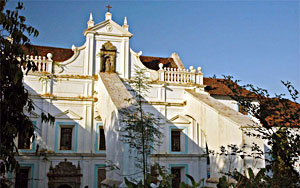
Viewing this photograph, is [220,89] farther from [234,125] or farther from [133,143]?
[133,143]

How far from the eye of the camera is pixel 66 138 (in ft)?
55.4

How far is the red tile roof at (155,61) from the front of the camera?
20295mm

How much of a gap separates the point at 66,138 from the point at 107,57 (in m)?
4.60

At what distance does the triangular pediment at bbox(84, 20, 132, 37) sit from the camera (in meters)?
17.8

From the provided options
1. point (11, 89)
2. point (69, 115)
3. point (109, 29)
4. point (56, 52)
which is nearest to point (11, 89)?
point (11, 89)

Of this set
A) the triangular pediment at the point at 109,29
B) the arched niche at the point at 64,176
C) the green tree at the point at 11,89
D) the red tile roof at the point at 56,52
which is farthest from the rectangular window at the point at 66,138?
the green tree at the point at 11,89

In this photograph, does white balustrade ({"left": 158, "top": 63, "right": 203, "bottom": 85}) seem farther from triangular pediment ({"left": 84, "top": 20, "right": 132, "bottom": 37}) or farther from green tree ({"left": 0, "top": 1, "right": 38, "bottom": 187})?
green tree ({"left": 0, "top": 1, "right": 38, "bottom": 187})

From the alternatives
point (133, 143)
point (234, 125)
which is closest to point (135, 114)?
point (133, 143)

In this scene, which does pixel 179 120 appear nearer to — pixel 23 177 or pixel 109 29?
pixel 109 29

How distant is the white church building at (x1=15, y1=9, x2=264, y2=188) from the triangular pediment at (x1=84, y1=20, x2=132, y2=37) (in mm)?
51

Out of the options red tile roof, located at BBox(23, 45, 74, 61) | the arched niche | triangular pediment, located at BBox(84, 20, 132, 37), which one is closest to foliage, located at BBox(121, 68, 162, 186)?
the arched niche

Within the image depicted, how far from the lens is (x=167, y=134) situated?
1806cm

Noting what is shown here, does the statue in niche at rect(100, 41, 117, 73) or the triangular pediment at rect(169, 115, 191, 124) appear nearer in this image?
the statue in niche at rect(100, 41, 117, 73)

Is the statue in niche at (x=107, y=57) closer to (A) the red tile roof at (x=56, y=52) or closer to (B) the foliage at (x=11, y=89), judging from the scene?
(A) the red tile roof at (x=56, y=52)
